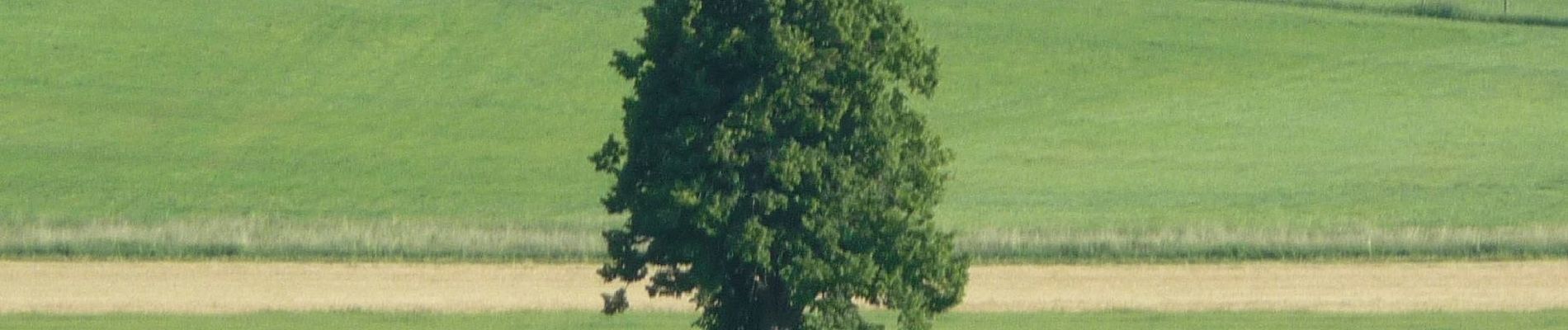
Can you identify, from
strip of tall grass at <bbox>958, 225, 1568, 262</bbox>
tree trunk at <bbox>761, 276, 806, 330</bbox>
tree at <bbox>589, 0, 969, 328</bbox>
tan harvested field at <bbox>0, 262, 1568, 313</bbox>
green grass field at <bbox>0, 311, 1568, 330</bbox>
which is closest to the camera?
tree at <bbox>589, 0, 969, 328</bbox>

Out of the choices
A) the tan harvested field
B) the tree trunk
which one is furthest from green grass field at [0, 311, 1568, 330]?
the tree trunk

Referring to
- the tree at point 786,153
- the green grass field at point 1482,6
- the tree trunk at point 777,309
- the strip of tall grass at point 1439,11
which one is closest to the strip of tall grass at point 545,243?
the tree trunk at point 777,309

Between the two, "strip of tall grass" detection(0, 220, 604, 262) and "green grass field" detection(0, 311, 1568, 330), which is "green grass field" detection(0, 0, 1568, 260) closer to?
"strip of tall grass" detection(0, 220, 604, 262)

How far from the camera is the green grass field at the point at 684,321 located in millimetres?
34438

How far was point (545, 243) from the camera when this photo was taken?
40219 millimetres

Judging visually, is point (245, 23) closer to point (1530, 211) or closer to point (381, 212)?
point (381, 212)

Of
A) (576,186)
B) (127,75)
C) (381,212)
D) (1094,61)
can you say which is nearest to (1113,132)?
(1094,61)

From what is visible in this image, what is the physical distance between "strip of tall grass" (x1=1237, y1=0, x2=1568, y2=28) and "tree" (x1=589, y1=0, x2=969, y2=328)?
41.2m

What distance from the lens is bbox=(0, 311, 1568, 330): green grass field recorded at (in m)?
34.4

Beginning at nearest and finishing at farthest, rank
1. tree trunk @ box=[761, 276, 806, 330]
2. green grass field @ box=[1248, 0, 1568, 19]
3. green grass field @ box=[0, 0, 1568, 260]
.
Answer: tree trunk @ box=[761, 276, 806, 330], green grass field @ box=[0, 0, 1568, 260], green grass field @ box=[1248, 0, 1568, 19]

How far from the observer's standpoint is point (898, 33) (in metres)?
26.8

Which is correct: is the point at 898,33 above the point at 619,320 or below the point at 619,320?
above

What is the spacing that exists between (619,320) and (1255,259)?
10189 mm

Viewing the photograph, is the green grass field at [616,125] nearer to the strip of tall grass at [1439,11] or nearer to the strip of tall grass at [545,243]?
the strip of tall grass at [545,243]
